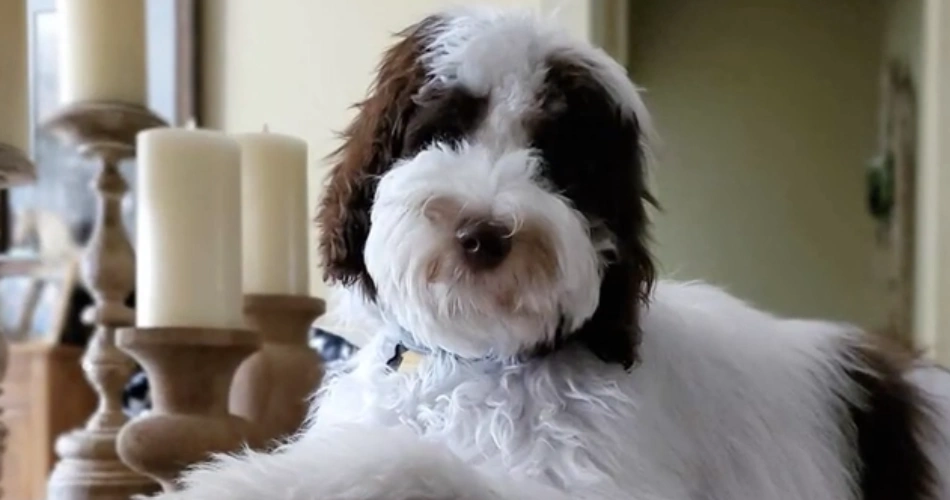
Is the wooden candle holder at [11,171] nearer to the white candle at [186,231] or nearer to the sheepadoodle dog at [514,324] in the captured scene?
the white candle at [186,231]

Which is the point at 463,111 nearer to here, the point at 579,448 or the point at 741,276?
the point at 579,448

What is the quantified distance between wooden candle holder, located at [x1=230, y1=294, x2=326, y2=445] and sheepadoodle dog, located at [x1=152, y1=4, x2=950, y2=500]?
0.92 ft

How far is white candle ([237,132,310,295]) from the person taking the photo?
1.21 meters

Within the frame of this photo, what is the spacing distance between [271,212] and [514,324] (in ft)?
1.78

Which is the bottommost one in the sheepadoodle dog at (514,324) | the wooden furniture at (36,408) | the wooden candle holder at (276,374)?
the wooden furniture at (36,408)

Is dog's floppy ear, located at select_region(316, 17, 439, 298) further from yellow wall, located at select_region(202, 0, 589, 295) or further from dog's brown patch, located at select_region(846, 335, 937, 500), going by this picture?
yellow wall, located at select_region(202, 0, 589, 295)

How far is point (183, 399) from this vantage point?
3.20ft

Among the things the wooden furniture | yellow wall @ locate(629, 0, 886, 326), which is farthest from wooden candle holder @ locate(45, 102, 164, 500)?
yellow wall @ locate(629, 0, 886, 326)

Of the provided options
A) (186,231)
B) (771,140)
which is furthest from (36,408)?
(771,140)

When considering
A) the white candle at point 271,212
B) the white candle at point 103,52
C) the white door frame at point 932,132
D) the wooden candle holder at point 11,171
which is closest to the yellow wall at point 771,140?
the white door frame at point 932,132

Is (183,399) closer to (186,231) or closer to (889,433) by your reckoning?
(186,231)

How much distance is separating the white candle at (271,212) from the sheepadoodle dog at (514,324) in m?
0.33

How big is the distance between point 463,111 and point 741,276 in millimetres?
1337

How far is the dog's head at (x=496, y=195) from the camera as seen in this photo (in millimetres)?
698
